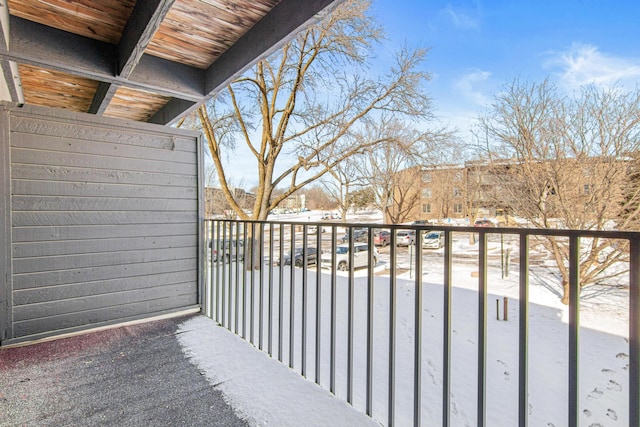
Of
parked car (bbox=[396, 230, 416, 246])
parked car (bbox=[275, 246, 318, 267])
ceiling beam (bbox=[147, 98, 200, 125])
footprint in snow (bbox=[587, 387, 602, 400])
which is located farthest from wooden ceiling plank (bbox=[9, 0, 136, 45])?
footprint in snow (bbox=[587, 387, 602, 400])

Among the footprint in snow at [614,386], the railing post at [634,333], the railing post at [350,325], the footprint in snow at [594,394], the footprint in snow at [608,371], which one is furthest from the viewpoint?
the footprint in snow at [608,371]

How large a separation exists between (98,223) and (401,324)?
14.2 feet

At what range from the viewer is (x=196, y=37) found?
89.0 inches

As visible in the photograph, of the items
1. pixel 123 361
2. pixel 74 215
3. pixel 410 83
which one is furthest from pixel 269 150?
pixel 123 361

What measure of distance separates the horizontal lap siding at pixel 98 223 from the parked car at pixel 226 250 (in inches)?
7.2

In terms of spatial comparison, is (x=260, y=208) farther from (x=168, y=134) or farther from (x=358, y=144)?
(x=168, y=134)

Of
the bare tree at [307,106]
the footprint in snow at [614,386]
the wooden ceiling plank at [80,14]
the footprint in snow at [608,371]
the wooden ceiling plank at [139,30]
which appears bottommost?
the footprint in snow at [614,386]

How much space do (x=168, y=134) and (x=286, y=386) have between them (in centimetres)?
240

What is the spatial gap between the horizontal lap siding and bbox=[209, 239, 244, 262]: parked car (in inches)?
7.2

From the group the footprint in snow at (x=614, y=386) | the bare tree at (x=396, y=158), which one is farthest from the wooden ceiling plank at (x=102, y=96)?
the bare tree at (x=396, y=158)

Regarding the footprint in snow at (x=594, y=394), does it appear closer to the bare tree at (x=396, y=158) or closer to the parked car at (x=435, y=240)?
the parked car at (x=435, y=240)

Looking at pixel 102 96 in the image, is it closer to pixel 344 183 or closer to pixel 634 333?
pixel 634 333

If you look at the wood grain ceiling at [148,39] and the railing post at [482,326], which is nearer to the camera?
the railing post at [482,326]

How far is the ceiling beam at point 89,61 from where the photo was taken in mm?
2053
